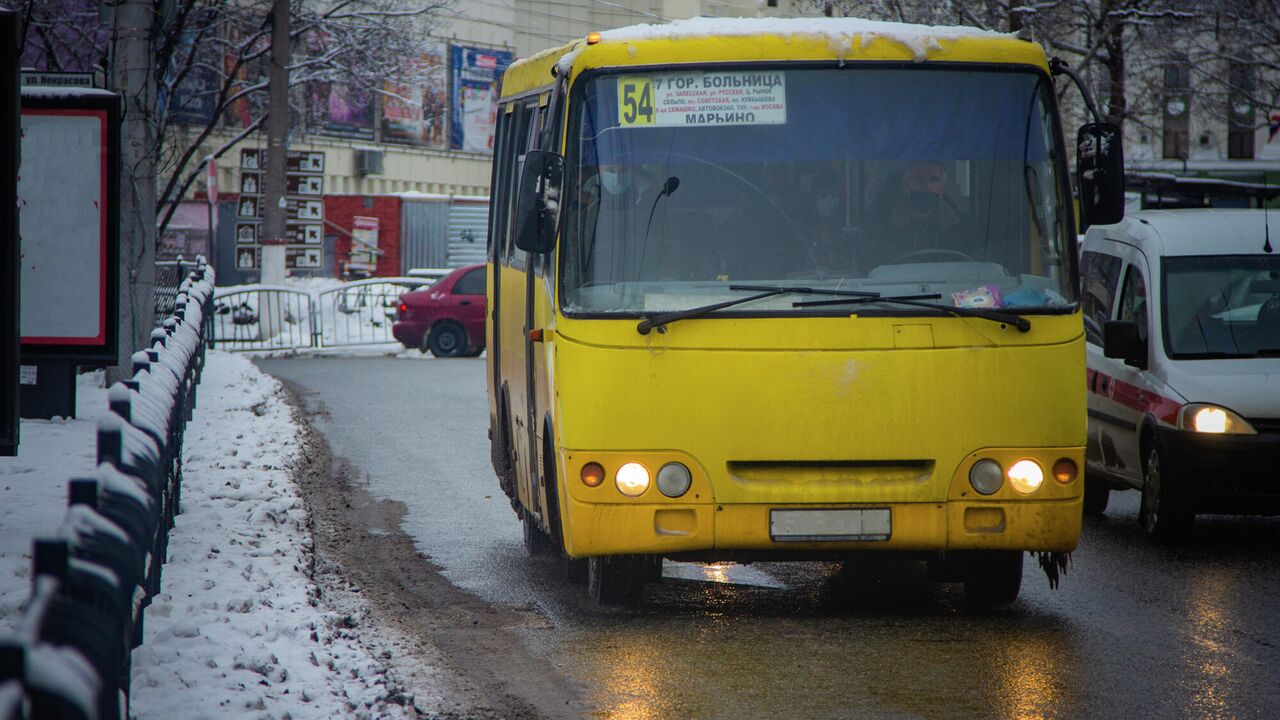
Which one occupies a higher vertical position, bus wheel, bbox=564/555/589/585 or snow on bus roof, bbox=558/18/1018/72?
snow on bus roof, bbox=558/18/1018/72

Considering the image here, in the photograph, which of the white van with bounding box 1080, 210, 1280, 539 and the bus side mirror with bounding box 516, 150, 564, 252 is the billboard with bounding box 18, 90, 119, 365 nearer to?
the bus side mirror with bounding box 516, 150, 564, 252

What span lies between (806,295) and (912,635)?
4.81 ft

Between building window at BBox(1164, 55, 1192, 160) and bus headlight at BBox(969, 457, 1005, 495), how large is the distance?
26026mm

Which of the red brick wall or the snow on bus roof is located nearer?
the snow on bus roof

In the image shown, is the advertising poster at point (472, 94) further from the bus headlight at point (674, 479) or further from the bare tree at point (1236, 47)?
the bus headlight at point (674, 479)

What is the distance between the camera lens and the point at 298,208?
32.4 meters

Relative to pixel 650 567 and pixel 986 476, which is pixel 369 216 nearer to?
pixel 650 567

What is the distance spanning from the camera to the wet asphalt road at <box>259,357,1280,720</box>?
620cm

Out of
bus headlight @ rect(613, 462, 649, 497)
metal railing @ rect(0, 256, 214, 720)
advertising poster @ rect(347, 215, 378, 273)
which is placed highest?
advertising poster @ rect(347, 215, 378, 273)

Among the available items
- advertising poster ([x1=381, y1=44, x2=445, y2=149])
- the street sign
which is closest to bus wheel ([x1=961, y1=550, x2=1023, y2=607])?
the street sign

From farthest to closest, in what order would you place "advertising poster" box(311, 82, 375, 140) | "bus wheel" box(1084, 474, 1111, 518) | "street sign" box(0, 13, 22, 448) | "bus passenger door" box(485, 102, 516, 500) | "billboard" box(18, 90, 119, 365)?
"advertising poster" box(311, 82, 375, 140) → "billboard" box(18, 90, 119, 365) → "bus wheel" box(1084, 474, 1111, 518) → "bus passenger door" box(485, 102, 516, 500) → "street sign" box(0, 13, 22, 448)

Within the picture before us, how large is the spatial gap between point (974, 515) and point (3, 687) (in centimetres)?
524

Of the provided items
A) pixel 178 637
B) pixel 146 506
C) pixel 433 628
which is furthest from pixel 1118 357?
pixel 146 506

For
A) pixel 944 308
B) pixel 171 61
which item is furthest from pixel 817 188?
pixel 171 61
